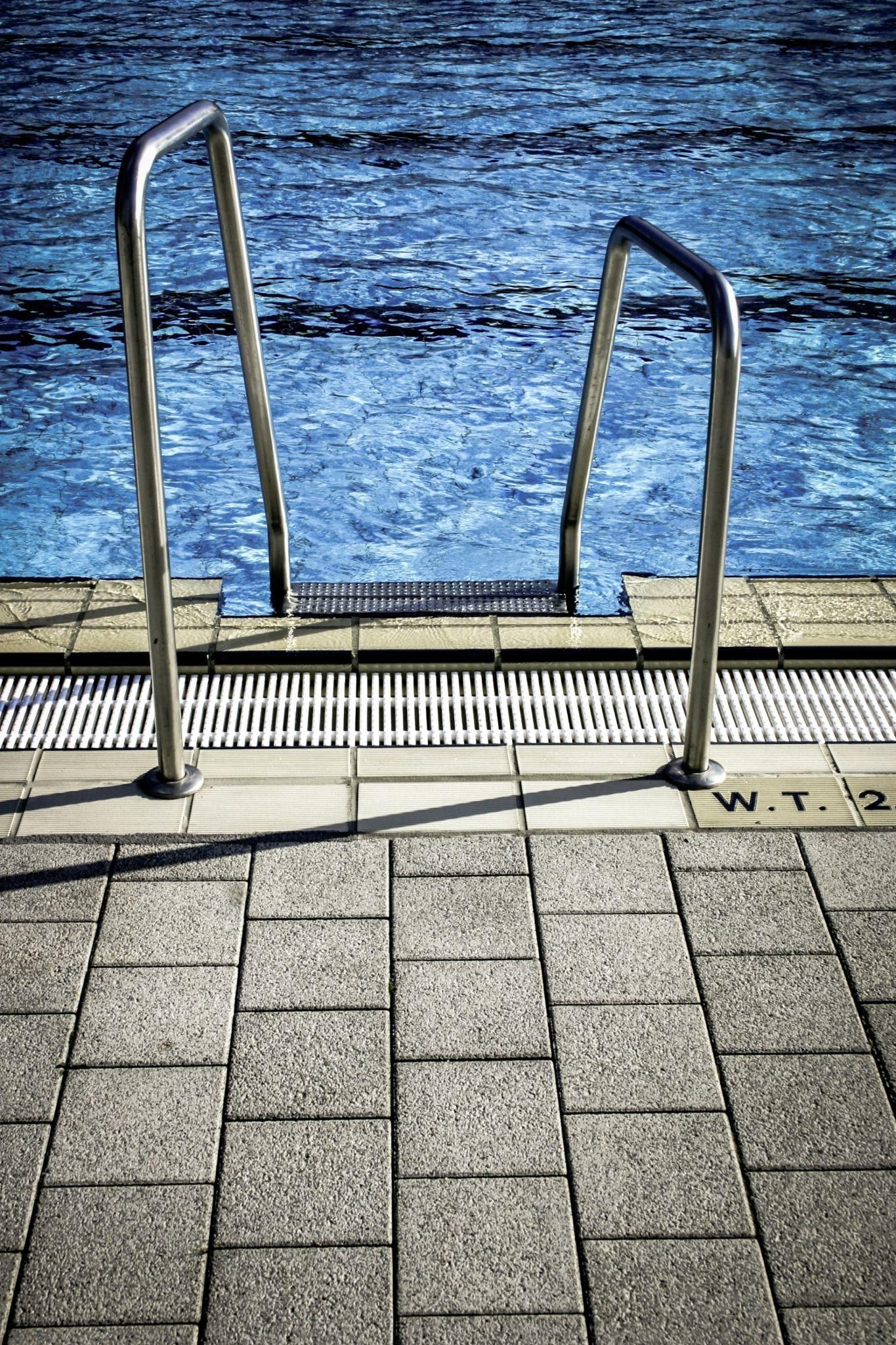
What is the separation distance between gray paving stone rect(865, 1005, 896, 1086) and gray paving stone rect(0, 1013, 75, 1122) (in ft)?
4.77

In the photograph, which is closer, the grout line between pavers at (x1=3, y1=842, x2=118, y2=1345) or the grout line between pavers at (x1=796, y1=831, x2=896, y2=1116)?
the grout line between pavers at (x1=3, y1=842, x2=118, y2=1345)

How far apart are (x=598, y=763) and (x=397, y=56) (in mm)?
10400

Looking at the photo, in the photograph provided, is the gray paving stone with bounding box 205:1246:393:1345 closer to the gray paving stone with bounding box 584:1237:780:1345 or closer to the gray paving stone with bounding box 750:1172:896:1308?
the gray paving stone with bounding box 584:1237:780:1345

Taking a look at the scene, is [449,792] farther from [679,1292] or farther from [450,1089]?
[679,1292]

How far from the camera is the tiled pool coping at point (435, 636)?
3301mm

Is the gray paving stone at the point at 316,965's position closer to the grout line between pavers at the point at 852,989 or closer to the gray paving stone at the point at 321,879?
the gray paving stone at the point at 321,879

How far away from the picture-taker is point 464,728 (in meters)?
3.05

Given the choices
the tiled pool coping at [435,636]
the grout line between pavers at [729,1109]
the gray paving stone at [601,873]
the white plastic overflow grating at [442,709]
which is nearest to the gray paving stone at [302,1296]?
the grout line between pavers at [729,1109]

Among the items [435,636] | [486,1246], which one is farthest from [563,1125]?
[435,636]

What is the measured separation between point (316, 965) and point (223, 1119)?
378mm

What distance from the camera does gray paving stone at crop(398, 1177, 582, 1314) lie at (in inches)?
68.3

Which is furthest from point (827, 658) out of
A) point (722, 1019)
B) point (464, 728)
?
point (722, 1019)

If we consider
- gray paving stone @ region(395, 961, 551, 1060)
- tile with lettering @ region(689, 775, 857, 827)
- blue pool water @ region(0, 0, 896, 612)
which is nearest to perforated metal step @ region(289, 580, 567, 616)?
blue pool water @ region(0, 0, 896, 612)

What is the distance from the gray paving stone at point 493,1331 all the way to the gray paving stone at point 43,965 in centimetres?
89
